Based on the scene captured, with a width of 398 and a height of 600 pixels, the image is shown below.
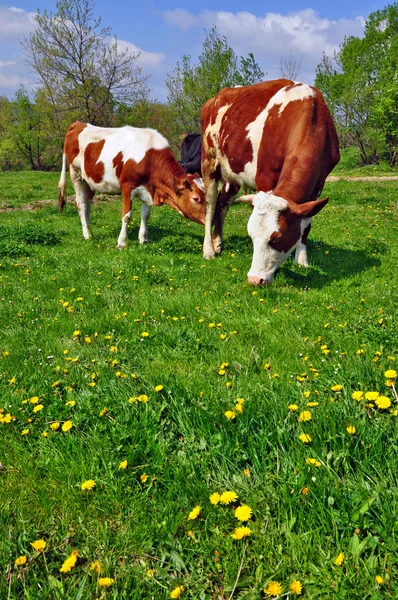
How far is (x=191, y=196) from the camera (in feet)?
29.4

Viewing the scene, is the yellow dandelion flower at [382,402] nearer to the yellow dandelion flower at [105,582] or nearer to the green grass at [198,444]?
the green grass at [198,444]

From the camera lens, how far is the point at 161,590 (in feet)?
5.48

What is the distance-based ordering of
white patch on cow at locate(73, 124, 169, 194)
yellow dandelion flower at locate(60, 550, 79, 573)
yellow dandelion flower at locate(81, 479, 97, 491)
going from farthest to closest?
1. white patch on cow at locate(73, 124, 169, 194)
2. yellow dandelion flower at locate(81, 479, 97, 491)
3. yellow dandelion flower at locate(60, 550, 79, 573)

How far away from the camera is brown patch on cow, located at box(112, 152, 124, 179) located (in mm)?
9547

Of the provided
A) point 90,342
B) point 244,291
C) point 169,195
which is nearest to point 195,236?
point 169,195

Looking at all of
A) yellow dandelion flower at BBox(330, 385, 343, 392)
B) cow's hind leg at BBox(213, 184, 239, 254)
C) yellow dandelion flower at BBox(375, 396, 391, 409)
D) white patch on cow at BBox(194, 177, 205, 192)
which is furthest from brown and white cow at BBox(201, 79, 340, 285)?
yellow dandelion flower at BBox(375, 396, 391, 409)

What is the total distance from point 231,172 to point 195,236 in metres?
2.93

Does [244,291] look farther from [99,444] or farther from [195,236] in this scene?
[195,236]

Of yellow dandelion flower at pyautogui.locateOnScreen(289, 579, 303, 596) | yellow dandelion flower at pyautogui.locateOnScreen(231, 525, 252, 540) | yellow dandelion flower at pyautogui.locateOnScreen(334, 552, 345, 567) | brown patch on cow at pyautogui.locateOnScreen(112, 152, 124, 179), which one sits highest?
brown patch on cow at pyautogui.locateOnScreen(112, 152, 124, 179)

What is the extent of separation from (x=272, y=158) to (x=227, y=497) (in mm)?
5996

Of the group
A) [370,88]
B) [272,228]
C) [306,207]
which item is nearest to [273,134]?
[306,207]

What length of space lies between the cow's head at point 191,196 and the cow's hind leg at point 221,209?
0.34 metres

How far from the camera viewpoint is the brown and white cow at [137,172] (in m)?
9.07

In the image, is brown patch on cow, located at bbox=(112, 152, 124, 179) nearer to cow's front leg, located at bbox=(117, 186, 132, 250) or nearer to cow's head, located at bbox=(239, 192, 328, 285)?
cow's front leg, located at bbox=(117, 186, 132, 250)
